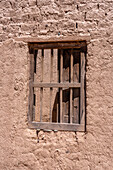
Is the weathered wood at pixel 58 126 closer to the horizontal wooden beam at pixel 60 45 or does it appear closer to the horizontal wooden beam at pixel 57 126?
the horizontal wooden beam at pixel 57 126

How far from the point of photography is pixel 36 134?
258 centimetres

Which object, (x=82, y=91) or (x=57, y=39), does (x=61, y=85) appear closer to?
(x=82, y=91)

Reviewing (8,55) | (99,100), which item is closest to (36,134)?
(99,100)

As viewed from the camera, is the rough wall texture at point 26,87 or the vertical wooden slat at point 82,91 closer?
the rough wall texture at point 26,87

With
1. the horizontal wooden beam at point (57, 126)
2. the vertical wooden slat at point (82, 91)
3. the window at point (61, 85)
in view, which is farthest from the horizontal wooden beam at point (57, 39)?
the horizontal wooden beam at point (57, 126)

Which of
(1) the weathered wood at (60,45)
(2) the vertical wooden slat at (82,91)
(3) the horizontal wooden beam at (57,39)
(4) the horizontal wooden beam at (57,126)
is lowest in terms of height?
(4) the horizontal wooden beam at (57,126)

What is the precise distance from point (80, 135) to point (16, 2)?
2085mm

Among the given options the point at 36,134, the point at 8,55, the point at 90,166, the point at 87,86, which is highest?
the point at 8,55

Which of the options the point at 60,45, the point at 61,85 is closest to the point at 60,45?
the point at 60,45

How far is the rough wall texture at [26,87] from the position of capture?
2361 mm

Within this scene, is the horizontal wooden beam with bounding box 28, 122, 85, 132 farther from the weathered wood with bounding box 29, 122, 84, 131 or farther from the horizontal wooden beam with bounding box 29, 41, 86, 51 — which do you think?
the horizontal wooden beam with bounding box 29, 41, 86, 51

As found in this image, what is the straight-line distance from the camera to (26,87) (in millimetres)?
2627

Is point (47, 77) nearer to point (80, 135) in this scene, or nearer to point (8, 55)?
point (8, 55)

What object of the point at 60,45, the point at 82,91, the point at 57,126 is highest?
the point at 60,45
